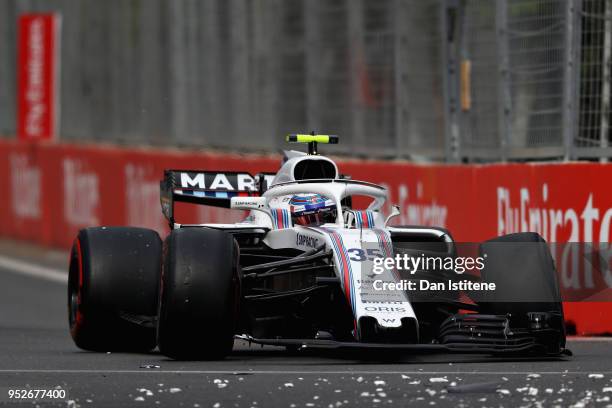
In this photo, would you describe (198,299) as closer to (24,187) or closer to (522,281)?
(522,281)

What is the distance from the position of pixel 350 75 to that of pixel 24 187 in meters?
10.8

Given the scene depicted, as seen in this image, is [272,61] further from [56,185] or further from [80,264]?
[80,264]

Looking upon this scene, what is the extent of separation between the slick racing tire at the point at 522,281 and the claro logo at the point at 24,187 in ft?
58.7

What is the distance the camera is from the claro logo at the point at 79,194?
2617 cm

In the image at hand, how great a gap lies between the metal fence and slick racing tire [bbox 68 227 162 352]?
13.5 ft

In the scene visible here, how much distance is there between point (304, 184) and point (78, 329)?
6.19 ft

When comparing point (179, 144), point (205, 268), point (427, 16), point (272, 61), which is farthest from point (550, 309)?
point (179, 144)

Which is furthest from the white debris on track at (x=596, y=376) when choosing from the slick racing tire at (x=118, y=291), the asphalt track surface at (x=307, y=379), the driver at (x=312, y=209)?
the slick racing tire at (x=118, y=291)

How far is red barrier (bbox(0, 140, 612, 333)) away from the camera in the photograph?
13.4 metres

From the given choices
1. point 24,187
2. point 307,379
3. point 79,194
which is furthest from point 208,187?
point 24,187

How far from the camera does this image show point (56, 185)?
28.0 metres

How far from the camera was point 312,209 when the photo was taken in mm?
12344

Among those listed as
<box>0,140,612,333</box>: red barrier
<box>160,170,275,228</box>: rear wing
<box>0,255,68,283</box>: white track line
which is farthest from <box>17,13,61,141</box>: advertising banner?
<box>160,170,275,228</box>: rear wing

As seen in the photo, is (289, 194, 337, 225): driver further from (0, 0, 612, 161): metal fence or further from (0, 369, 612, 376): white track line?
(0, 0, 612, 161): metal fence
